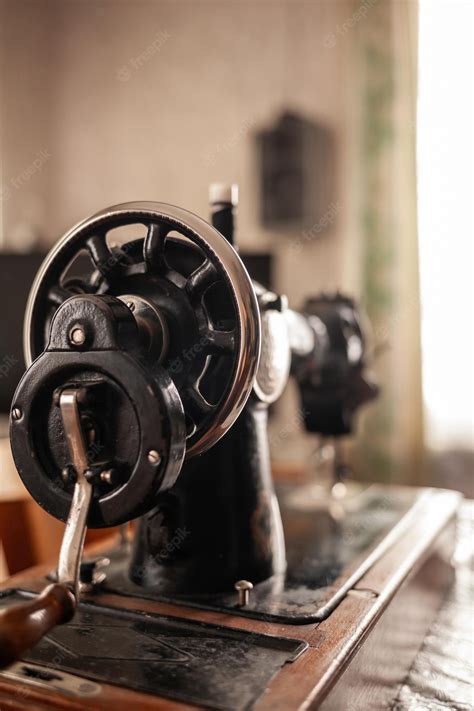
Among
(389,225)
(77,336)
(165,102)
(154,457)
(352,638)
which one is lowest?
(352,638)

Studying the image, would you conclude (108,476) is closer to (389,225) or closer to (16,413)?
(16,413)

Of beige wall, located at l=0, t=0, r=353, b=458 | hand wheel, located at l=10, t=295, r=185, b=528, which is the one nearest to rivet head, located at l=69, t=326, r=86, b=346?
hand wheel, located at l=10, t=295, r=185, b=528

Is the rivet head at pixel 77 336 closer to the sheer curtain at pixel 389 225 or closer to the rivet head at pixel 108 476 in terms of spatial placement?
the rivet head at pixel 108 476

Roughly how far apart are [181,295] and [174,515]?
12.2 inches

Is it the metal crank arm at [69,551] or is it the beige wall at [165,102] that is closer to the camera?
the metal crank arm at [69,551]

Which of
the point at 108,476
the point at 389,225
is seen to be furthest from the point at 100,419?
the point at 389,225

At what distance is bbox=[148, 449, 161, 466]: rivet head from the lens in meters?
0.71

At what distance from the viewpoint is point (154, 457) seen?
2.34 feet

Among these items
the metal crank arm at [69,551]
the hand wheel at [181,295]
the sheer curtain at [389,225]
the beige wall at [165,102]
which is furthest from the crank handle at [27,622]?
the beige wall at [165,102]

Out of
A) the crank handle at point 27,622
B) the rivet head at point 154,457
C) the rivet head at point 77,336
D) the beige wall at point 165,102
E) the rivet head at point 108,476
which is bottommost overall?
the crank handle at point 27,622

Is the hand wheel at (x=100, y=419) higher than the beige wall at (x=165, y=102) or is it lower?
lower

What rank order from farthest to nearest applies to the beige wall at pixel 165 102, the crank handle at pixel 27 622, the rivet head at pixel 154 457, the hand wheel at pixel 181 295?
the beige wall at pixel 165 102 < the hand wheel at pixel 181 295 < the rivet head at pixel 154 457 < the crank handle at pixel 27 622

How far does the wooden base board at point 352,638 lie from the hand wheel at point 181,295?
0.84 feet

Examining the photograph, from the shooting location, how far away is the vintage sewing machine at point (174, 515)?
2.35 ft
